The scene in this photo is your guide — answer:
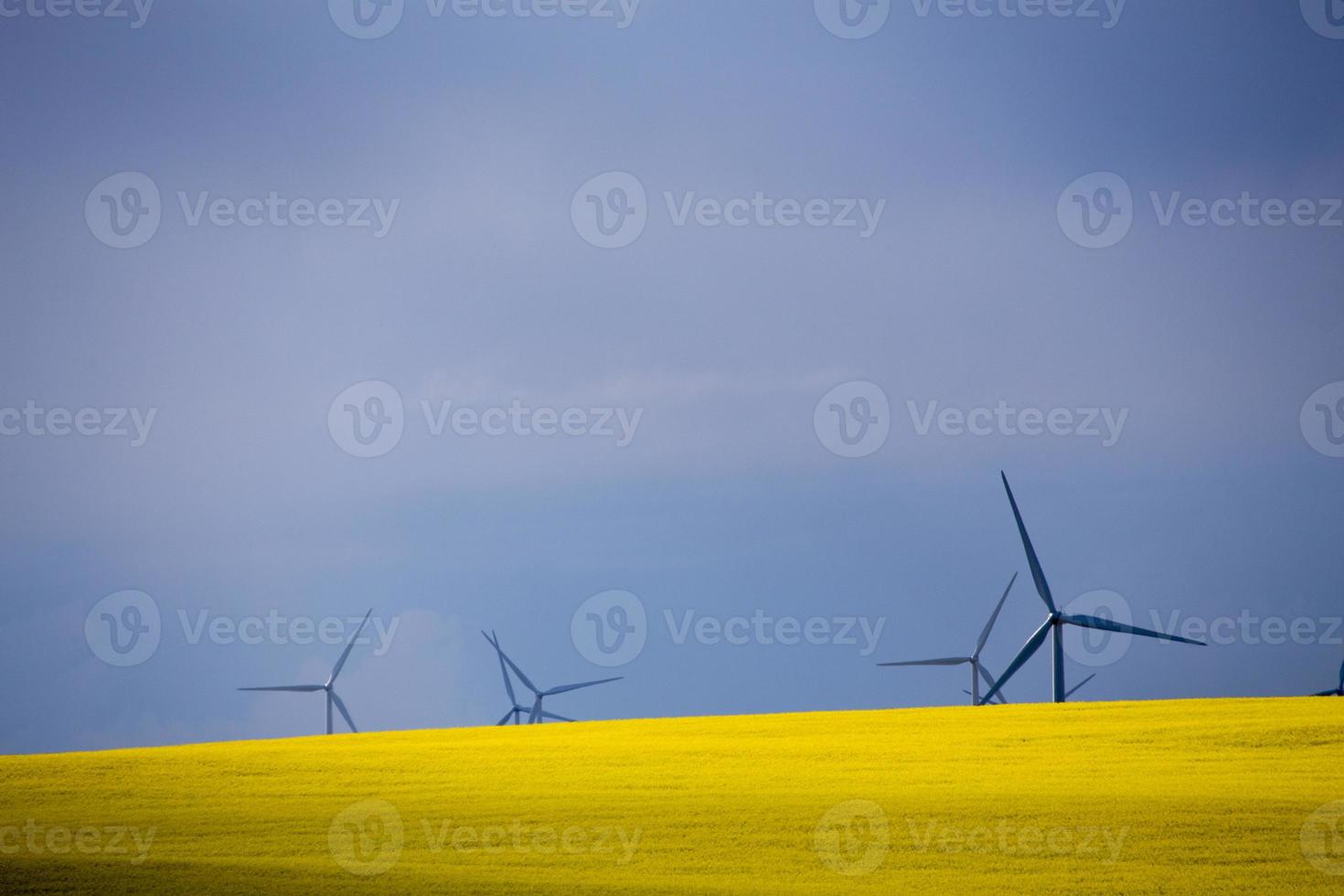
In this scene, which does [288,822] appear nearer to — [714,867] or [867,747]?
[714,867]

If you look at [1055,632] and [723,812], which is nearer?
[723,812]

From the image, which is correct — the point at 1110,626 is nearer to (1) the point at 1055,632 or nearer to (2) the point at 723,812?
(1) the point at 1055,632

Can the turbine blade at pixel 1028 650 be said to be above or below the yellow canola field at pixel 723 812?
above

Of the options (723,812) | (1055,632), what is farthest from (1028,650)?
(723,812)

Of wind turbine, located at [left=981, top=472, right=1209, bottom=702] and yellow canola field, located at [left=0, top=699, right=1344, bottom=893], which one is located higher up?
wind turbine, located at [left=981, top=472, right=1209, bottom=702]

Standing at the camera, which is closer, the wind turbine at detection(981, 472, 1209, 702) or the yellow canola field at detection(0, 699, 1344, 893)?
the yellow canola field at detection(0, 699, 1344, 893)

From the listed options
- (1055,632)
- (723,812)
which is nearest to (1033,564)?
(1055,632)

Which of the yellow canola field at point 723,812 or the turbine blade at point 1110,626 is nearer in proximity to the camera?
the yellow canola field at point 723,812

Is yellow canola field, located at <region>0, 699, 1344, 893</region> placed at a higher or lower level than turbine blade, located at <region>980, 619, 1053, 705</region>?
lower

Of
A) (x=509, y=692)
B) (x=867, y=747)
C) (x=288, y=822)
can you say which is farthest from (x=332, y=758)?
(x=509, y=692)

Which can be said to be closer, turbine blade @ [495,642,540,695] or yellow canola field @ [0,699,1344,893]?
yellow canola field @ [0,699,1344,893]

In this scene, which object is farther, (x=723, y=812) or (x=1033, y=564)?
(x=1033, y=564)
